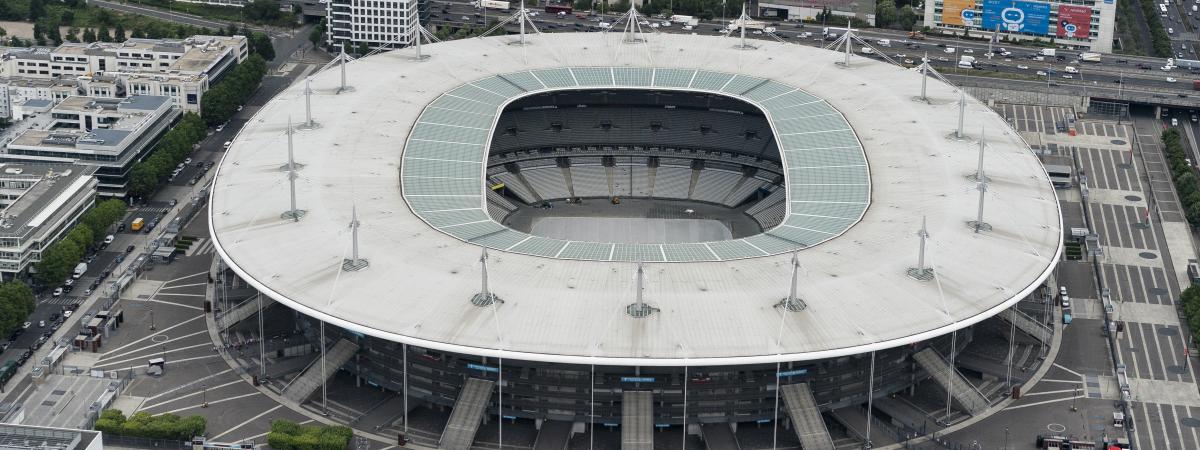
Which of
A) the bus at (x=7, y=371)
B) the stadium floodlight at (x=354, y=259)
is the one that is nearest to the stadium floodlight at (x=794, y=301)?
the stadium floodlight at (x=354, y=259)

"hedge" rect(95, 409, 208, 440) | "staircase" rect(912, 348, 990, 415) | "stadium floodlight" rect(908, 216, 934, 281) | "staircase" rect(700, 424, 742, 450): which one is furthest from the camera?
"staircase" rect(912, 348, 990, 415)

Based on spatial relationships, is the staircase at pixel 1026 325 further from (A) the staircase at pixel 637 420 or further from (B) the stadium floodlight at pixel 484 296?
(B) the stadium floodlight at pixel 484 296

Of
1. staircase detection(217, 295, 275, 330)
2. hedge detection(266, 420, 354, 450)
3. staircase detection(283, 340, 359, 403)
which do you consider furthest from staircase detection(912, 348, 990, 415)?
staircase detection(217, 295, 275, 330)

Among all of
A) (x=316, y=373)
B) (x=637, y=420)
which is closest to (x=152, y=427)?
(x=316, y=373)

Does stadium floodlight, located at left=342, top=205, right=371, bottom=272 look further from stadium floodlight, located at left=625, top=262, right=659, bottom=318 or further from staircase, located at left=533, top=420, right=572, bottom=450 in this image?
stadium floodlight, located at left=625, top=262, right=659, bottom=318

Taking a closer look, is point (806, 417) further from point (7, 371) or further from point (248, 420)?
point (7, 371)
